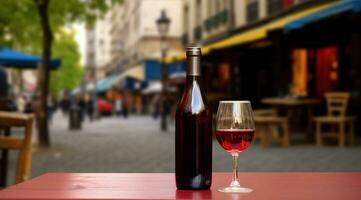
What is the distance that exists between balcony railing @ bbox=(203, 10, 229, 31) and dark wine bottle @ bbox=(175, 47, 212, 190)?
86.8 ft

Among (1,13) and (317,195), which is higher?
(1,13)

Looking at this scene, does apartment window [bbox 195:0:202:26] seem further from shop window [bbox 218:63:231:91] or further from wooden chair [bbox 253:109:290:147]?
wooden chair [bbox 253:109:290:147]

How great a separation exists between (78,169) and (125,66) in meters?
55.5

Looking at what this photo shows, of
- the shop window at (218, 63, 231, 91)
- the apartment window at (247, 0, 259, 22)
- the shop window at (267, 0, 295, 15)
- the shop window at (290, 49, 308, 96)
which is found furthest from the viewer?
the shop window at (218, 63, 231, 91)

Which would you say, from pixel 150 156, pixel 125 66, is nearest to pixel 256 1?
pixel 150 156

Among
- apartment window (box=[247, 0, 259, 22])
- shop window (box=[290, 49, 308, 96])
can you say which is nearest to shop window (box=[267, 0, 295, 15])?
apartment window (box=[247, 0, 259, 22])

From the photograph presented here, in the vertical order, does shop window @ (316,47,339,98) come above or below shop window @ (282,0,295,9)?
below

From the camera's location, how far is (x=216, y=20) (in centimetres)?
3028

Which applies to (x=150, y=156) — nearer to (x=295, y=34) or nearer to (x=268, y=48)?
(x=295, y=34)

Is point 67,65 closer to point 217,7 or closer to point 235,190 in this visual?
point 217,7

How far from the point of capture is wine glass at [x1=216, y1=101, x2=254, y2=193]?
7.25 ft

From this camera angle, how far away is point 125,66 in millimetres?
65125

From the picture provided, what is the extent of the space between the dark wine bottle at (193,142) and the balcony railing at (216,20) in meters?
26.5

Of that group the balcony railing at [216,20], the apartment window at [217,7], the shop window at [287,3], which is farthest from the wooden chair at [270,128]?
the apartment window at [217,7]
